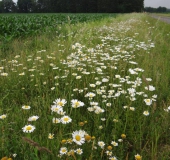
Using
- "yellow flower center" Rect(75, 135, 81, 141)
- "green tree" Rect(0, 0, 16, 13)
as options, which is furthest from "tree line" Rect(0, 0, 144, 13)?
"yellow flower center" Rect(75, 135, 81, 141)

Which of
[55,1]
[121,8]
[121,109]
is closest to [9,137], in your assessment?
[121,109]

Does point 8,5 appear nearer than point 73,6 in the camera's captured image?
No

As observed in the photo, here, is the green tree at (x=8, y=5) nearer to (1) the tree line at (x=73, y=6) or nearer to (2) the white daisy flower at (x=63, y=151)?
(1) the tree line at (x=73, y=6)

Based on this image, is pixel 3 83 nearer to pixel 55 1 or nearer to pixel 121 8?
pixel 121 8

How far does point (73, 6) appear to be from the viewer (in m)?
66.9

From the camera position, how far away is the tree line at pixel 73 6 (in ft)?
199

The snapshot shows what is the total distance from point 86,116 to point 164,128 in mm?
829

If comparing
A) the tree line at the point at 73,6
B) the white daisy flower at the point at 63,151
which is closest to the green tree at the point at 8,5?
the tree line at the point at 73,6

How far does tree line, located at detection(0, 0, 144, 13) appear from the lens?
60625mm

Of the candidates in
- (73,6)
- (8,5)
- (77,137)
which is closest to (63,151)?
(77,137)

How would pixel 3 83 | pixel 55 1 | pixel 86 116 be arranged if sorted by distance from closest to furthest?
1. pixel 86 116
2. pixel 3 83
3. pixel 55 1

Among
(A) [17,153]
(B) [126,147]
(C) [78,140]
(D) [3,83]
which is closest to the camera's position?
(C) [78,140]

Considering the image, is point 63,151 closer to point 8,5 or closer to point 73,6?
point 73,6

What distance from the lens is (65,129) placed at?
1924 millimetres
